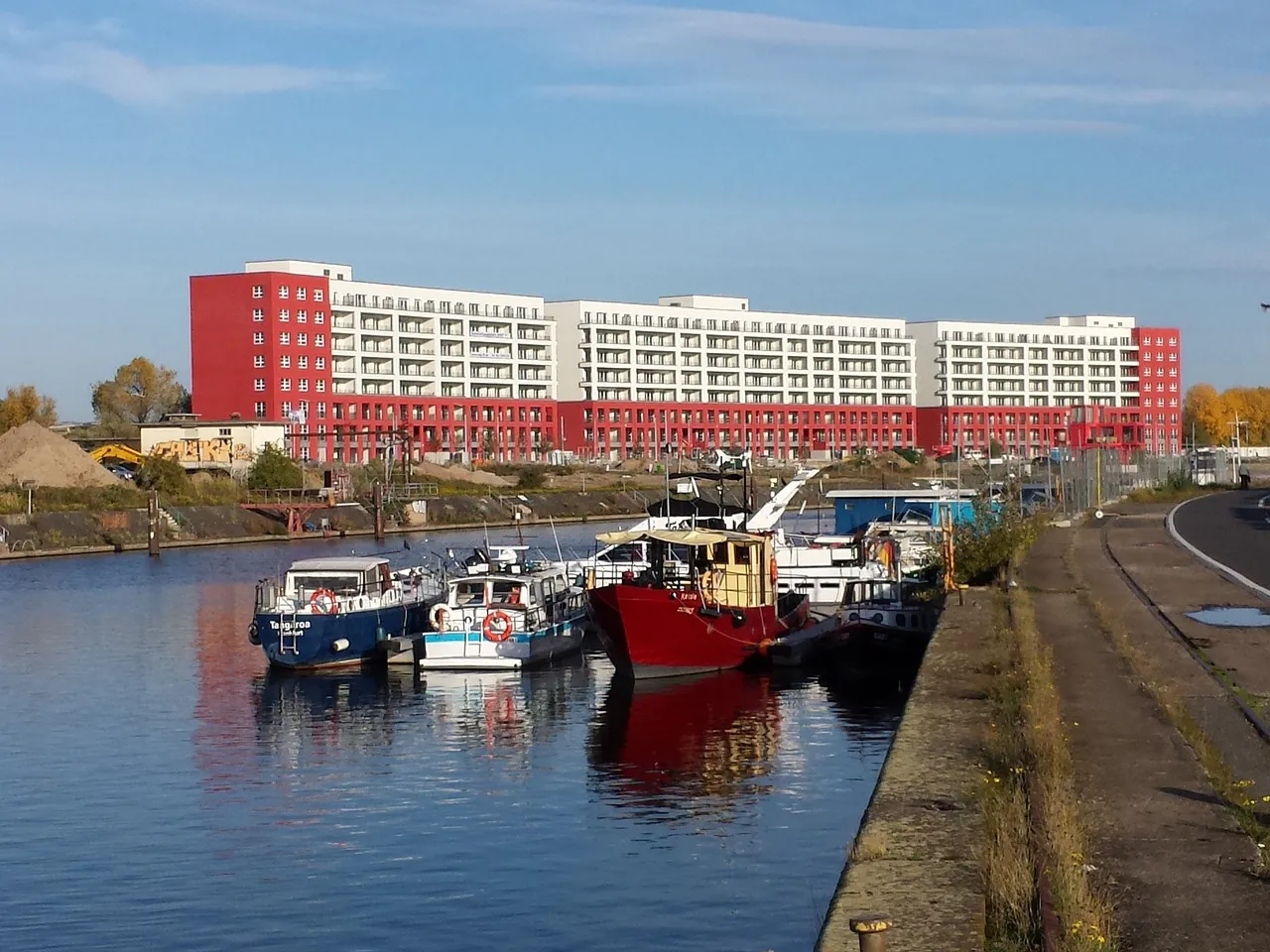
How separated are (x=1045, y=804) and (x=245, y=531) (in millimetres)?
102205

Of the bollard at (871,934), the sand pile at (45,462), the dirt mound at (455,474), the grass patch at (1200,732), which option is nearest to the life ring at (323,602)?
the grass patch at (1200,732)

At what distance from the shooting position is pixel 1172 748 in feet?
58.9

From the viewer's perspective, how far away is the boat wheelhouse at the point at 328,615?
45406mm

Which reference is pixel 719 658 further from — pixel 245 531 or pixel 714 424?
pixel 714 424

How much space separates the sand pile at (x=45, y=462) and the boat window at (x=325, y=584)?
74.5 metres

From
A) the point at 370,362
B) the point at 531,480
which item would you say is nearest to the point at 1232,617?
the point at 531,480

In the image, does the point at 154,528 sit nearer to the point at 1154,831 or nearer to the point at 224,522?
the point at 224,522

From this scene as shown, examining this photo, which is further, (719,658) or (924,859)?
(719,658)

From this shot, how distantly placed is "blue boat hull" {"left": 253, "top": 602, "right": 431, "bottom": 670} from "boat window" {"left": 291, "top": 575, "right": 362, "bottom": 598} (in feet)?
2.66

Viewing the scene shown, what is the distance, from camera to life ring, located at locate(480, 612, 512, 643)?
146 ft

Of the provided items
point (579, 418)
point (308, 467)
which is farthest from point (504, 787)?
→ point (579, 418)

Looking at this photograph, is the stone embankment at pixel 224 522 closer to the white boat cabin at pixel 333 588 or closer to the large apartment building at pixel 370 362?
the large apartment building at pixel 370 362

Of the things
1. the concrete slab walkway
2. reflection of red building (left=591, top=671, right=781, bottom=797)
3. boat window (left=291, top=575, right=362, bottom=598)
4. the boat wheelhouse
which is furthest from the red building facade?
the concrete slab walkway

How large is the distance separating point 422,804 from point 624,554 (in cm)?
3128
